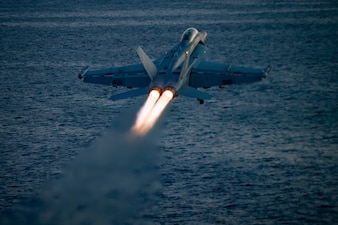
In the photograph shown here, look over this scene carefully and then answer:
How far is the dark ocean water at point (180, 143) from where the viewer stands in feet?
114

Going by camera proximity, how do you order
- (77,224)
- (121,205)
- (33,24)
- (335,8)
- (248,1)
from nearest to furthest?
(77,224)
(121,205)
(33,24)
(335,8)
(248,1)

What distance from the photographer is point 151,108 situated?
138 feet

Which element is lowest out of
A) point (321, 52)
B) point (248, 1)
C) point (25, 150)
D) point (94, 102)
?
point (25, 150)

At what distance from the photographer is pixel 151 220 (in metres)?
33.8

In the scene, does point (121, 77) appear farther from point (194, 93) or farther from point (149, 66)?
point (194, 93)

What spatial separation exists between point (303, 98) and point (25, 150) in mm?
34697

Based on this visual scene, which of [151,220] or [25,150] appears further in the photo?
[25,150]

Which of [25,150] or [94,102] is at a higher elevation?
[94,102]

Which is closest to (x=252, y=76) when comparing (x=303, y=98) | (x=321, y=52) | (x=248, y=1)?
(x=303, y=98)

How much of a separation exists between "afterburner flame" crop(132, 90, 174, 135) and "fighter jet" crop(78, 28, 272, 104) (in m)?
0.14

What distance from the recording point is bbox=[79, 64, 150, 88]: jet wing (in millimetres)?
45938

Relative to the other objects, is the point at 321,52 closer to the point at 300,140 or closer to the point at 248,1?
the point at 300,140

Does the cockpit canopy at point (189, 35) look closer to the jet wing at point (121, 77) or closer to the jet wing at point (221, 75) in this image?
Result: the jet wing at point (221, 75)

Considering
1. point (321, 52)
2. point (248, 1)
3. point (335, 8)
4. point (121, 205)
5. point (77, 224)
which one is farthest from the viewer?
point (248, 1)
